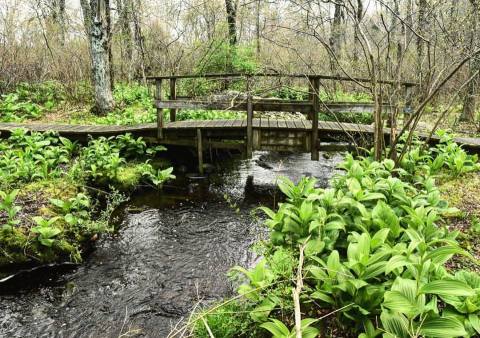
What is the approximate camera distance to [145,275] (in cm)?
435

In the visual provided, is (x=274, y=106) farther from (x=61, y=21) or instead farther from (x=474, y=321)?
(x=61, y=21)

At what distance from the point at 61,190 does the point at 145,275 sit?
232 centimetres

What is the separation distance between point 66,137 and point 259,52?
916 cm

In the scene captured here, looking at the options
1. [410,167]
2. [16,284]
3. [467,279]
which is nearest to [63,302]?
[16,284]

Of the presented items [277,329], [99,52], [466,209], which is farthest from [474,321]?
[99,52]

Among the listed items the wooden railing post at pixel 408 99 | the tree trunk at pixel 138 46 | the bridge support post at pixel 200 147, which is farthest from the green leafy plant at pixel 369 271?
the tree trunk at pixel 138 46

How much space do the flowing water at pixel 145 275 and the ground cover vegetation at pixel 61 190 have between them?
0.25 m

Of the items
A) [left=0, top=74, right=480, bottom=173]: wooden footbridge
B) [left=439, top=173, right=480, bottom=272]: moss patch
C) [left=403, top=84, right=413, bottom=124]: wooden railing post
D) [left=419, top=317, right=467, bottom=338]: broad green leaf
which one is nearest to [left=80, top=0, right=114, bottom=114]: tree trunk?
[left=0, top=74, right=480, bottom=173]: wooden footbridge

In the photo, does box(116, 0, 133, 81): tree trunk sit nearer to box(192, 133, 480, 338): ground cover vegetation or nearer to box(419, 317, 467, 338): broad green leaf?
box(192, 133, 480, 338): ground cover vegetation

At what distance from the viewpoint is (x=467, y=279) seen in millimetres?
2525

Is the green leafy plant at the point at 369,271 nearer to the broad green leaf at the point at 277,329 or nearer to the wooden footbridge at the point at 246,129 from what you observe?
the broad green leaf at the point at 277,329

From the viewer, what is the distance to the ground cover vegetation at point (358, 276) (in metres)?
2.21

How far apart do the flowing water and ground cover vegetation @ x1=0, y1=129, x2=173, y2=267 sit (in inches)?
9.9

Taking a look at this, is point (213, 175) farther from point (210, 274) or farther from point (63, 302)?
point (63, 302)
